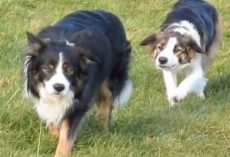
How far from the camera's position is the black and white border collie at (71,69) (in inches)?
187

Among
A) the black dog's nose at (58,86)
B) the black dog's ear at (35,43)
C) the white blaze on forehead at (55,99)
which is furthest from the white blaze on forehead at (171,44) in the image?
the black dog's nose at (58,86)

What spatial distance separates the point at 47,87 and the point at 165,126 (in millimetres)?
1509

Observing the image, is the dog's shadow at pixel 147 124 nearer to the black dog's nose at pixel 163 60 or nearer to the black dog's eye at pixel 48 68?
the black dog's nose at pixel 163 60

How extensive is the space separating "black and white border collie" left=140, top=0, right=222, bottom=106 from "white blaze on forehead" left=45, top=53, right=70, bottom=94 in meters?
2.27

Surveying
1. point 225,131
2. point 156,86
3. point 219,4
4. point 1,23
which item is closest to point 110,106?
point 225,131

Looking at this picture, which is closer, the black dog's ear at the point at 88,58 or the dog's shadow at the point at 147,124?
the black dog's ear at the point at 88,58

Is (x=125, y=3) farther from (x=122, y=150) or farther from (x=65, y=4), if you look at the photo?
(x=122, y=150)

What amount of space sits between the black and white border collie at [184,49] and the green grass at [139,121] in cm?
19

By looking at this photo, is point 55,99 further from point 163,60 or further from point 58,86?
point 163,60

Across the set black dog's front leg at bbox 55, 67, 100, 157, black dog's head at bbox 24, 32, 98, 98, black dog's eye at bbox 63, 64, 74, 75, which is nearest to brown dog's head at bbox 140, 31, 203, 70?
black dog's front leg at bbox 55, 67, 100, 157

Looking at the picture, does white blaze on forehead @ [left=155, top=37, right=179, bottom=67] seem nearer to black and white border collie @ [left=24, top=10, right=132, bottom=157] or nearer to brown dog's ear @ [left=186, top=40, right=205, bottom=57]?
brown dog's ear @ [left=186, top=40, right=205, bottom=57]

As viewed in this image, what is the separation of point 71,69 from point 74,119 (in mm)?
564

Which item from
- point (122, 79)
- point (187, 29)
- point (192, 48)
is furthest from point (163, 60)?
point (122, 79)

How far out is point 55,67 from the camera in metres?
4.72
